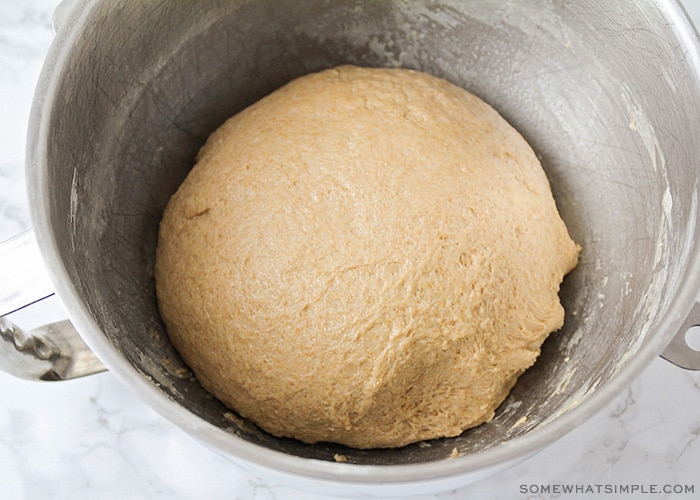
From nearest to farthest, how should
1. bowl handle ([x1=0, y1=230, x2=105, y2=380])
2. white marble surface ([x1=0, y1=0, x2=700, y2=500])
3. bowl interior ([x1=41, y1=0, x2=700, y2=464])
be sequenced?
bowl handle ([x1=0, y1=230, x2=105, y2=380])
bowl interior ([x1=41, y1=0, x2=700, y2=464])
white marble surface ([x1=0, y1=0, x2=700, y2=500])

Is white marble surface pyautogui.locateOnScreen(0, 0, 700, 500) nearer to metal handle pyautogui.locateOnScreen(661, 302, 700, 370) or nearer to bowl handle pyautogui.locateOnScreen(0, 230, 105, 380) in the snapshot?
bowl handle pyautogui.locateOnScreen(0, 230, 105, 380)

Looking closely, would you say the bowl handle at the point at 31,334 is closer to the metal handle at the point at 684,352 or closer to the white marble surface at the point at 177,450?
the white marble surface at the point at 177,450

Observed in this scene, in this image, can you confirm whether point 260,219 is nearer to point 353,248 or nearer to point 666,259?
point 353,248

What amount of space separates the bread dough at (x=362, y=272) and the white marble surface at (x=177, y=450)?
22cm

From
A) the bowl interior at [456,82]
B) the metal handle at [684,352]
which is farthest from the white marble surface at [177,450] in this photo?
the metal handle at [684,352]

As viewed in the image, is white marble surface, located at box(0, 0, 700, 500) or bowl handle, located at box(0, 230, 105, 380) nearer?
bowl handle, located at box(0, 230, 105, 380)

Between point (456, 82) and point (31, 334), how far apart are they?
2.95 feet

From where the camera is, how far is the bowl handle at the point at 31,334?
0.88 m

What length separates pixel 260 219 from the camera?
1102mm

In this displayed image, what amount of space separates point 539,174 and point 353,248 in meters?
0.40

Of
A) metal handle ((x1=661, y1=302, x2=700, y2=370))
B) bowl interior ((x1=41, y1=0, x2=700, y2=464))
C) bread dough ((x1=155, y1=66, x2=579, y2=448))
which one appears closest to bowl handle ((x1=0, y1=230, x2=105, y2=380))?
bowl interior ((x1=41, y1=0, x2=700, y2=464))

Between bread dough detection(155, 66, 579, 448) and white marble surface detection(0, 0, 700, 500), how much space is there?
0.72 feet

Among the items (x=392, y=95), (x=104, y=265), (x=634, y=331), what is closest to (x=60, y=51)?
(x=104, y=265)

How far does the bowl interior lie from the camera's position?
1.00m
